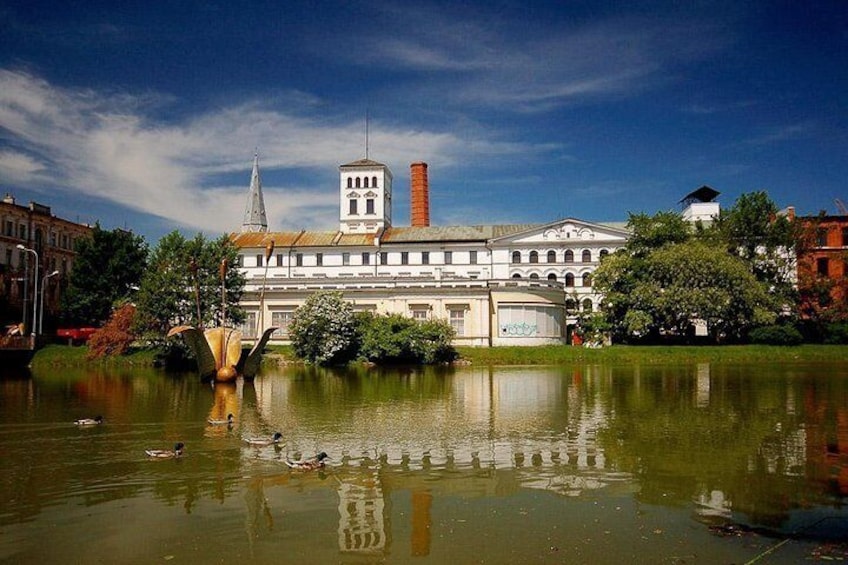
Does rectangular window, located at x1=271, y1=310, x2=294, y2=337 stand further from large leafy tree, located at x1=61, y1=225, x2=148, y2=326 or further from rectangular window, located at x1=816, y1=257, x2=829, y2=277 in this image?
rectangular window, located at x1=816, y1=257, x2=829, y2=277

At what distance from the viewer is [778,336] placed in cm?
5894

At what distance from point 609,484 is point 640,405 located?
1379cm

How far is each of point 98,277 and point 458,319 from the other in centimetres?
3636

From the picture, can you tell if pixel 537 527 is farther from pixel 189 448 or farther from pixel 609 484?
pixel 189 448

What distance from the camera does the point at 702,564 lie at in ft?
32.8

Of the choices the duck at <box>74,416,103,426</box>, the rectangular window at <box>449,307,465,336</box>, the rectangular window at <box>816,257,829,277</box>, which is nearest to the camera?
the duck at <box>74,416,103,426</box>

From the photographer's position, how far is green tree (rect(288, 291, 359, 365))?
177 ft

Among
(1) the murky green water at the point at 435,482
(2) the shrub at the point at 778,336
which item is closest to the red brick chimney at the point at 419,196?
(2) the shrub at the point at 778,336

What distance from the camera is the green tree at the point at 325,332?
53938mm

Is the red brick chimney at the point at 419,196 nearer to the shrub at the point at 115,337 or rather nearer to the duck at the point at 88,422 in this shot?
the shrub at the point at 115,337

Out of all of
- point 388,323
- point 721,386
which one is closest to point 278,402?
point 721,386

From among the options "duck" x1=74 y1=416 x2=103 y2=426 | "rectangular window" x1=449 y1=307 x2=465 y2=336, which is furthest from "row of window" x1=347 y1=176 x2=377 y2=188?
"duck" x1=74 y1=416 x2=103 y2=426

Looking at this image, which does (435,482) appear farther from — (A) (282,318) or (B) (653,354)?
(A) (282,318)

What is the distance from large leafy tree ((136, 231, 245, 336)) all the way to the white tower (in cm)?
3601
